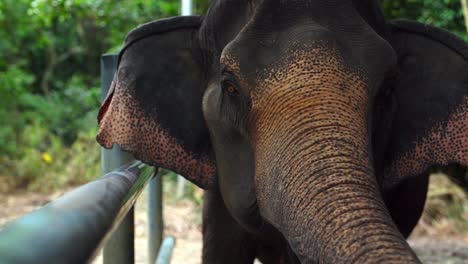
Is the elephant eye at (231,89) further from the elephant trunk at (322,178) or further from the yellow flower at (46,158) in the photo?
the yellow flower at (46,158)

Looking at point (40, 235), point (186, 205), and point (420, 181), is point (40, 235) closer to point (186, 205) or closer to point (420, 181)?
point (420, 181)

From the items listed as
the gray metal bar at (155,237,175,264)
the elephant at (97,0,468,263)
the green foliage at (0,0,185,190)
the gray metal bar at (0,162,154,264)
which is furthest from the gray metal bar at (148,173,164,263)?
the green foliage at (0,0,185,190)

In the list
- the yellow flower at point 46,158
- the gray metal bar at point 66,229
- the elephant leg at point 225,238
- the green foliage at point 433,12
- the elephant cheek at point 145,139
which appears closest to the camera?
the gray metal bar at point 66,229

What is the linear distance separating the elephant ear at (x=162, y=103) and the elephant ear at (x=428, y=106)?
0.73 meters

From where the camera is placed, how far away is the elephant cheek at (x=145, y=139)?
263cm

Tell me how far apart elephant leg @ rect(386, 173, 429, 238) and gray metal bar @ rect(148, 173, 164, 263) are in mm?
1297

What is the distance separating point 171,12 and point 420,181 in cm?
796

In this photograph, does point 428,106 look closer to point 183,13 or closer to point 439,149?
point 439,149

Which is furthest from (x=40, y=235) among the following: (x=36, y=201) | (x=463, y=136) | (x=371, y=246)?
(x=36, y=201)

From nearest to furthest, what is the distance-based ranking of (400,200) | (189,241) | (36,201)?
(400,200)
(189,241)
(36,201)

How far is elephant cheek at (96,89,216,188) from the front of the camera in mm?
2627

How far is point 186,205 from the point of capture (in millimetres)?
8766

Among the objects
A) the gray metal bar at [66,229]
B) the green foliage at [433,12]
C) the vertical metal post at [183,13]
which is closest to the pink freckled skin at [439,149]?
the gray metal bar at [66,229]

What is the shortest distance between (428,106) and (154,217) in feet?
6.05
